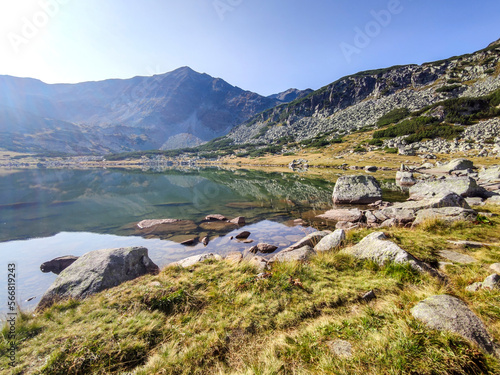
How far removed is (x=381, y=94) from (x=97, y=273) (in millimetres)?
171274

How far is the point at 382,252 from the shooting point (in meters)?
6.89

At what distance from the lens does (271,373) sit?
3297 mm

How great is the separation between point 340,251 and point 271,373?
5690 millimetres

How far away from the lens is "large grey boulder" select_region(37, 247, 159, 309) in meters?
6.94

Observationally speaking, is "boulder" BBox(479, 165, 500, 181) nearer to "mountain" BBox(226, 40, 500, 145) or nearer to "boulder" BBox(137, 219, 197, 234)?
"boulder" BBox(137, 219, 197, 234)

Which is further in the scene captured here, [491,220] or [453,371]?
[491,220]

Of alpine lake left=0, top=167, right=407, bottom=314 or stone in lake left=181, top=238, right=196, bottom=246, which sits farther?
stone in lake left=181, top=238, right=196, bottom=246

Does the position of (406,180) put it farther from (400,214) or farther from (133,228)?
(133,228)

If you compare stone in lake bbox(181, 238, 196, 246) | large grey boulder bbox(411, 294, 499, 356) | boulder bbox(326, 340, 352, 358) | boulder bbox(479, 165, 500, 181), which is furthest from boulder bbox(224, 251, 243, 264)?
boulder bbox(479, 165, 500, 181)

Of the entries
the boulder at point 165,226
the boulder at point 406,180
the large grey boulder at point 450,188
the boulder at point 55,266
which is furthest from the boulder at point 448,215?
the boulder at point 406,180

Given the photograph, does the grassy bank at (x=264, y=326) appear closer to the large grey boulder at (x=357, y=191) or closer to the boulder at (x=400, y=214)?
the boulder at (x=400, y=214)

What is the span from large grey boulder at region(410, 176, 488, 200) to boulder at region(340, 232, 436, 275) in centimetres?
1148

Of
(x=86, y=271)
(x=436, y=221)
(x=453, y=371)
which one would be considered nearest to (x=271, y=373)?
(x=453, y=371)

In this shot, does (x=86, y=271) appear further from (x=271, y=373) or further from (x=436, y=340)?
(x=436, y=340)
